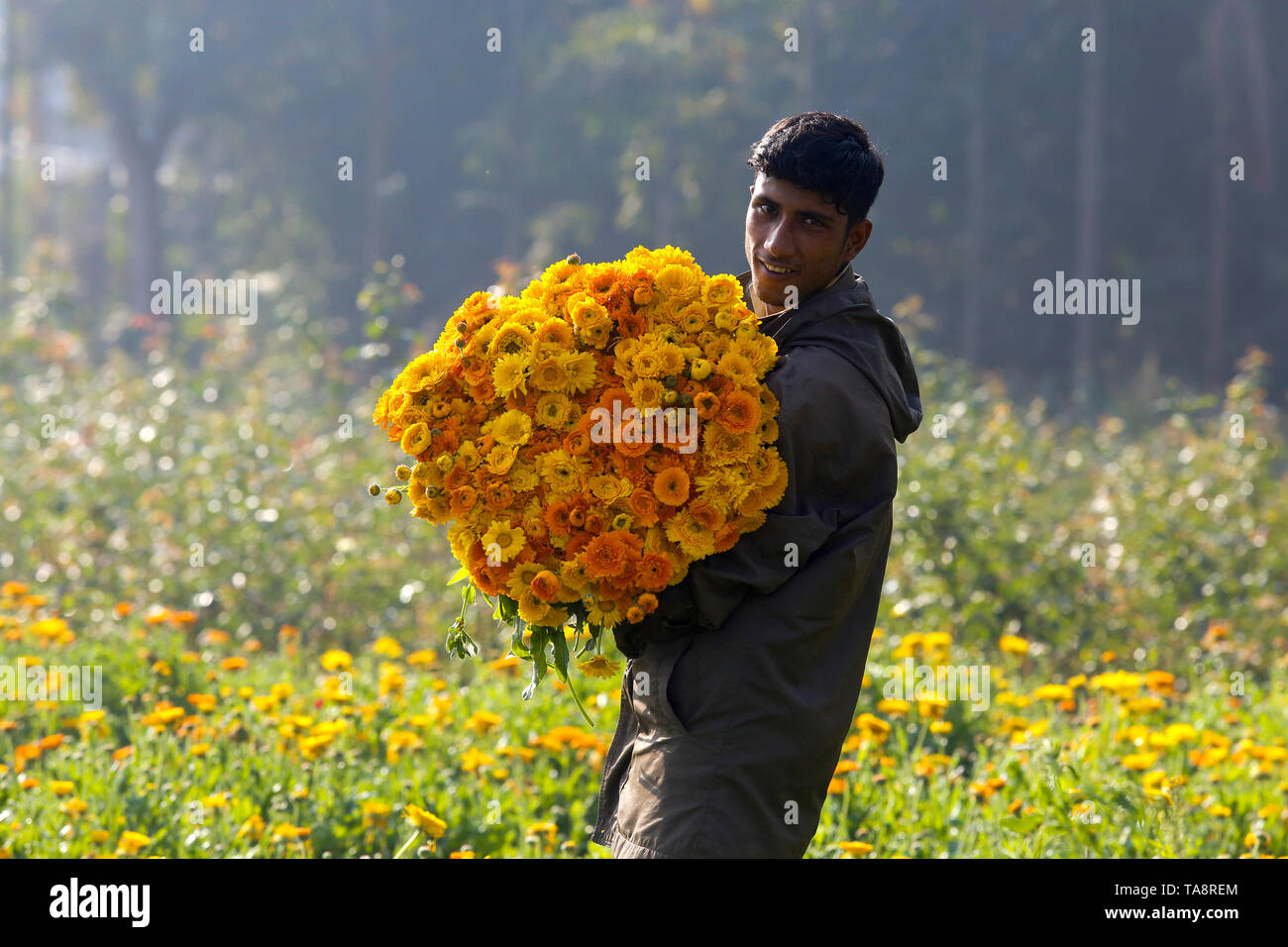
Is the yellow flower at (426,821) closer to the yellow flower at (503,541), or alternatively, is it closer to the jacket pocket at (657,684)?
the jacket pocket at (657,684)

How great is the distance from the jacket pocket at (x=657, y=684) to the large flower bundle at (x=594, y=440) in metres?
0.08

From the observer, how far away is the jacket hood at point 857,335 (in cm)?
235

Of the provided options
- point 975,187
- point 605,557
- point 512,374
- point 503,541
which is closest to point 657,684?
point 605,557

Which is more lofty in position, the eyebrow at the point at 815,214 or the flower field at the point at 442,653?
the eyebrow at the point at 815,214

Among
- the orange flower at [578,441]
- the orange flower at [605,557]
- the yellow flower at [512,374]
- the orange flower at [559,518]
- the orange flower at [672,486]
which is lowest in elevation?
the orange flower at [605,557]

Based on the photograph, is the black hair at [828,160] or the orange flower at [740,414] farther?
the black hair at [828,160]

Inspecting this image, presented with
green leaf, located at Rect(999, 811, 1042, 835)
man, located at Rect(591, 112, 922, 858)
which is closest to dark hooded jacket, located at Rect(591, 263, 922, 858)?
man, located at Rect(591, 112, 922, 858)

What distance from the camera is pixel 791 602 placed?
7.50ft

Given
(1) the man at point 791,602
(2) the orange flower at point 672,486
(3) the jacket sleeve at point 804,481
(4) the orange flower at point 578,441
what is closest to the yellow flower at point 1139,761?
(1) the man at point 791,602

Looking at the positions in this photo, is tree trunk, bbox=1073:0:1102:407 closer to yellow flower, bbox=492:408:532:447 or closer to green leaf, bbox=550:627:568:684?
green leaf, bbox=550:627:568:684

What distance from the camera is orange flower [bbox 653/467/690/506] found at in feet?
7.50

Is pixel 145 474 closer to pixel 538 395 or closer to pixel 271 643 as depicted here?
pixel 271 643

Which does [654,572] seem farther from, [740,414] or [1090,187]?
[1090,187]
